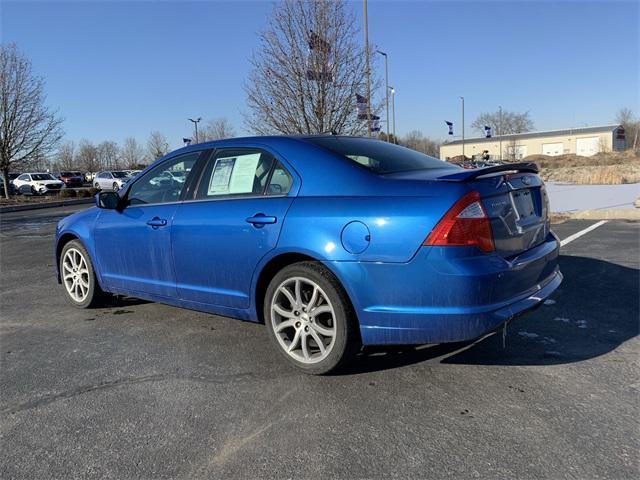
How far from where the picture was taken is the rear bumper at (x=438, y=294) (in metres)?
2.85

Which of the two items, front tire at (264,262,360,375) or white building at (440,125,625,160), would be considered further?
white building at (440,125,625,160)

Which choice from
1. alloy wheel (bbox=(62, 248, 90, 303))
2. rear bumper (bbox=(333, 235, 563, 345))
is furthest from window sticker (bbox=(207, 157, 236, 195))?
alloy wheel (bbox=(62, 248, 90, 303))

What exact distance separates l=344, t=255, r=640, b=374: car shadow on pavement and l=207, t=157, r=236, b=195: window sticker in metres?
1.64

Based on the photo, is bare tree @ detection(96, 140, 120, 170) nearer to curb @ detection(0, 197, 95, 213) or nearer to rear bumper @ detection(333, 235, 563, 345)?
curb @ detection(0, 197, 95, 213)

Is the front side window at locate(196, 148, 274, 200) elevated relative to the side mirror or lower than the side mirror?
elevated

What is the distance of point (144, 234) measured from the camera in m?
4.38

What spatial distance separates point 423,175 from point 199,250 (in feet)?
5.73

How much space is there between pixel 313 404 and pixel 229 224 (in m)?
1.42

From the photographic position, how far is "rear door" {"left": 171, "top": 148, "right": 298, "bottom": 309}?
139 inches

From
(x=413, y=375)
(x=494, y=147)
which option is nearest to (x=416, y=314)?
(x=413, y=375)

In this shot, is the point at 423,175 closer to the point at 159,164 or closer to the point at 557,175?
the point at 159,164

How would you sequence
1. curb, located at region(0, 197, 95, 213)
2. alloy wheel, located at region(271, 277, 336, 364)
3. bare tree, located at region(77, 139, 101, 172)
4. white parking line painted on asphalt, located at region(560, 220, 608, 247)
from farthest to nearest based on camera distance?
bare tree, located at region(77, 139, 101, 172) → curb, located at region(0, 197, 95, 213) → white parking line painted on asphalt, located at region(560, 220, 608, 247) → alloy wheel, located at region(271, 277, 336, 364)

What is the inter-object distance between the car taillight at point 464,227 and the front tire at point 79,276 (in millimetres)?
3629

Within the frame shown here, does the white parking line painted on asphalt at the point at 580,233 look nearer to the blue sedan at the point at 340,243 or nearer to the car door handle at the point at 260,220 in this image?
the blue sedan at the point at 340,243
